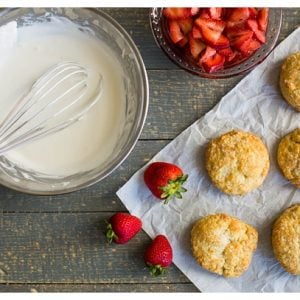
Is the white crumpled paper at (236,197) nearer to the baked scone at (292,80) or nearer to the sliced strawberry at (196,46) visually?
the baked scone at (292,80)

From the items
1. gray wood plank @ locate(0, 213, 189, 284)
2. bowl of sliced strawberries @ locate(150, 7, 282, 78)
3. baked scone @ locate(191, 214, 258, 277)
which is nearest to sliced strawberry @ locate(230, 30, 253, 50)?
bowl of sliced strawberries @ locate(150, 7, 282, 78)

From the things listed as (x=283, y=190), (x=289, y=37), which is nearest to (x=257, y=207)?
(x=283, y=190)

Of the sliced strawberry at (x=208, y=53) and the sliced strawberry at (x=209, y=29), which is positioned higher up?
the sliced strawberry at (x=209, y=29)

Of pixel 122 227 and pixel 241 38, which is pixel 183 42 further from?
pixel 122 227

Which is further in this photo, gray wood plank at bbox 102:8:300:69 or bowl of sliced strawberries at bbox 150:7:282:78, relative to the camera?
gray wood plank at bbox 102:8:300:69

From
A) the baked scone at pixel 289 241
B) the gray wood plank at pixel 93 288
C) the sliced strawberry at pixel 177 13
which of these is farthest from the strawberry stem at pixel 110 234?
the sliced strawberry at pixel 177 13

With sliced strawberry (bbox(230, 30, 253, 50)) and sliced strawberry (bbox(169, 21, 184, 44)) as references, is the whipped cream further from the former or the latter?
sliced strawberry (bbox(230, 30, 253, 50))

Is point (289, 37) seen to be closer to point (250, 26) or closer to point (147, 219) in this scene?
point (250, 26)
